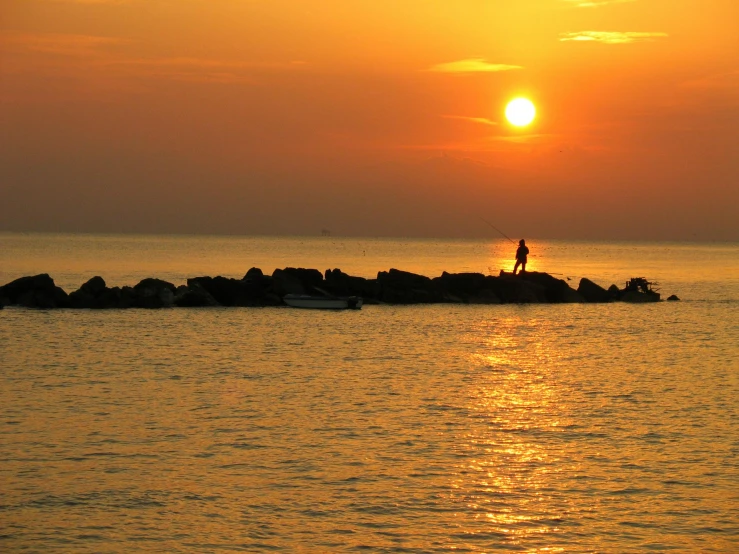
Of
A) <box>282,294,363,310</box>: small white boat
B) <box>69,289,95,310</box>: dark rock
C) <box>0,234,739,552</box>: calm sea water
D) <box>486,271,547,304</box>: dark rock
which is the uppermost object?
<box>486,271,547,304</box>: dark rock

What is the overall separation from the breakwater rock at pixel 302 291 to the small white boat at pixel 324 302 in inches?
47.6

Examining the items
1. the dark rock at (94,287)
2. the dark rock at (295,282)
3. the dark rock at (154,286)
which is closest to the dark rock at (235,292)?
the dark rock at (295,282)

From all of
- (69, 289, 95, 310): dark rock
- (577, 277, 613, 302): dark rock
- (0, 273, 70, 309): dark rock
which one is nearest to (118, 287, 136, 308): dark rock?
(69, 289, 95, 310): dark rock

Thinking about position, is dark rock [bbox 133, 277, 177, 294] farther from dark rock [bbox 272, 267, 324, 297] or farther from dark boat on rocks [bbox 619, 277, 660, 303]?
dark boat on rocks [bbox 619, 277, 660, 303]

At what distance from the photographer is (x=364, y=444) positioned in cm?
1630

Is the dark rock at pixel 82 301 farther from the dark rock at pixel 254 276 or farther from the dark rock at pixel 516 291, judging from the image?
the dark rock at pixel 516 291

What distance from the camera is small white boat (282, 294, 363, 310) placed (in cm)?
4606

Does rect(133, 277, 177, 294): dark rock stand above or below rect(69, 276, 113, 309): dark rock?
above

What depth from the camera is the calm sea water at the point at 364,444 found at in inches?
464

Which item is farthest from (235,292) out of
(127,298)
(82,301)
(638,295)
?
(638,295)

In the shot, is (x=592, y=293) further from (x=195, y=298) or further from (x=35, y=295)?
(x=35, y=295)

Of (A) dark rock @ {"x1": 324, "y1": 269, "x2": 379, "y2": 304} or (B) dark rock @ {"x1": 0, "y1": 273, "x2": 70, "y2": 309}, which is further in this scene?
(A) dark rock @ {"x1": 324, "y1": 269, "x2": 379, "y2": 304}

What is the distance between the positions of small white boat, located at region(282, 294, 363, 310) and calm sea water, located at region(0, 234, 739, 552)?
1223 cm

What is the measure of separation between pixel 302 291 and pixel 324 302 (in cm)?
294
